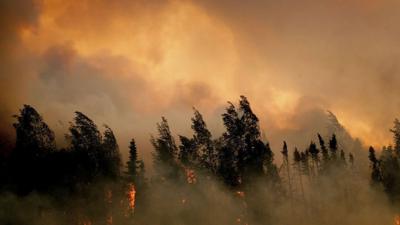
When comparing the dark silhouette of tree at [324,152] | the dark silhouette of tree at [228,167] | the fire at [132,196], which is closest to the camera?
the fire at [132,196]

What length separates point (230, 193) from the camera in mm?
63344

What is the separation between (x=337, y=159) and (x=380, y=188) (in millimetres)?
10793

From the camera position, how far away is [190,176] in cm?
6512

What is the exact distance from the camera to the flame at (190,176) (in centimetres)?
6400

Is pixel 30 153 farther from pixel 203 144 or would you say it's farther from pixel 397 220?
pixel 397 220

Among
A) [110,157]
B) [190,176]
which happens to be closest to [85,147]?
[110,157]

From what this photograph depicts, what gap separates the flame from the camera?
2520 inches

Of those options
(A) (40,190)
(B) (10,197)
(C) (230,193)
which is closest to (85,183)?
(A) (40,190)

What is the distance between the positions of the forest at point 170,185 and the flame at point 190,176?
223mm

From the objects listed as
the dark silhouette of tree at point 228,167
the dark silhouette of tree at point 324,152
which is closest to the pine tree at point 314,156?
the dark silhouette of tree at point 324,152

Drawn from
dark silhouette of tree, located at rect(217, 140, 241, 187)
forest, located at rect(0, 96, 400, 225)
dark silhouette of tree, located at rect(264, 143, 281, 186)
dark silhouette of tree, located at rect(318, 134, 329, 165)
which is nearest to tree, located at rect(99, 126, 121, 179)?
forest, located at rect(0, 96, 400, 225)

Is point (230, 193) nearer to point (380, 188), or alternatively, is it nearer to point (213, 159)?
point (213, 159)

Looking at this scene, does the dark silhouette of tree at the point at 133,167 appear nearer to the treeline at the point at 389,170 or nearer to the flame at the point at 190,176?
the flame at the point at 190,176

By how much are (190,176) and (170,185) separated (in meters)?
3.44
